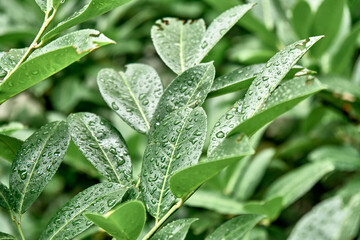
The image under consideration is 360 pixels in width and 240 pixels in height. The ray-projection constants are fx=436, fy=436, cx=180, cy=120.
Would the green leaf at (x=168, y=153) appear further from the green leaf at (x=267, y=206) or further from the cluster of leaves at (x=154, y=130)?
the green leaf at (x=267, y=206)

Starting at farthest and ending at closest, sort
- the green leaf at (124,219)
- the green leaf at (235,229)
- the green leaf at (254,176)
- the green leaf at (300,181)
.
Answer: the green leaf at (254,176), the green leaf at (300,181), the green leaf at (235,229), the green leaf at (124,219)

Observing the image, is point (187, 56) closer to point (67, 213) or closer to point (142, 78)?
point (142, 78)

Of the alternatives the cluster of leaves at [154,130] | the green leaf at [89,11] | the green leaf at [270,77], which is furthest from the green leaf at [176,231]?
the green leaf at [89,11]

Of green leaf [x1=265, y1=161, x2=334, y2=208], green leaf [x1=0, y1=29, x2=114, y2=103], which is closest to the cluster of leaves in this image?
green leaf [x1=0, y1=29, x2=114, y2=103]

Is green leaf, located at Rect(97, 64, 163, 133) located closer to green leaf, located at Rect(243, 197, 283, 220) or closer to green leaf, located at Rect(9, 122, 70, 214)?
green leaf, located at Rect(9, 122, 70, 214)

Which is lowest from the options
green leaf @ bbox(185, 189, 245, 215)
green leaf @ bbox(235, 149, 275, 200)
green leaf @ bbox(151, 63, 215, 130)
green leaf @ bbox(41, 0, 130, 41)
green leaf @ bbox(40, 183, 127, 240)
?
green leaf @ bbox(235, 149, 275, 200)

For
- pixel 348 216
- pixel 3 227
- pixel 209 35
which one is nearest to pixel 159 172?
pixel 209 35

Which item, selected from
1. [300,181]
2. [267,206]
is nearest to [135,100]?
[267,206]

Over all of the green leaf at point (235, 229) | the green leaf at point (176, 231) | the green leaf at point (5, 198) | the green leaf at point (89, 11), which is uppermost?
the green leaf at point (89, 11)
